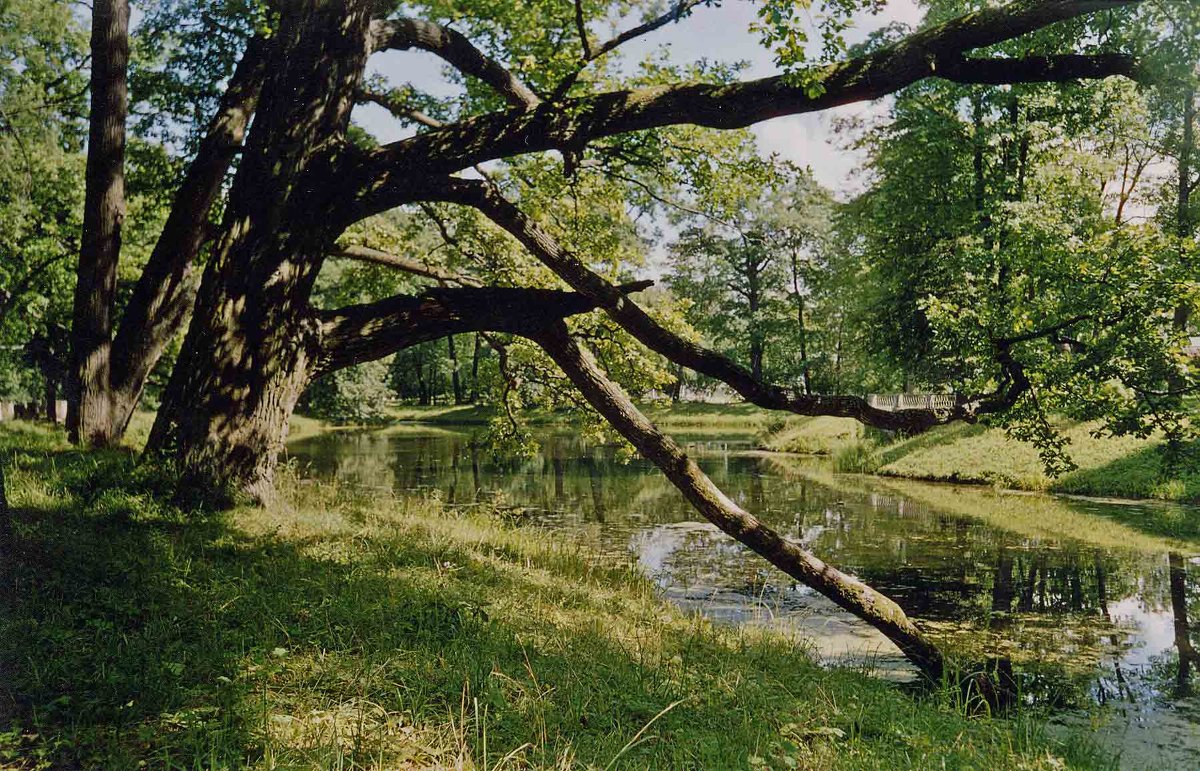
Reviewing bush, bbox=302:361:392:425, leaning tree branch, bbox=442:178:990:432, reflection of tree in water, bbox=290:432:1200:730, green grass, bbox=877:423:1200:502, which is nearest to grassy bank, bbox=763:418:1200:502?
green grass, bbox=877:423:1200:502

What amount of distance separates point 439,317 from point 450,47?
3354mm

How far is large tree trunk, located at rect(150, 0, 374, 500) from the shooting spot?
6.83m

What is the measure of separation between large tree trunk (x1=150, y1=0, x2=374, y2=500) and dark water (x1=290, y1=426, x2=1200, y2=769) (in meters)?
5.35

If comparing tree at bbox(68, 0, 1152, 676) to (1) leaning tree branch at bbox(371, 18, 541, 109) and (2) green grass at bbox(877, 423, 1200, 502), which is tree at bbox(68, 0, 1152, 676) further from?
(2) green grass at bbox(877, 423, 1200, 502)

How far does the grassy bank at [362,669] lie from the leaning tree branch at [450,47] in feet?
17.0

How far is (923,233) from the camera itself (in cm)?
2631

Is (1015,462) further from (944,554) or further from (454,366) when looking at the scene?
(454,366)

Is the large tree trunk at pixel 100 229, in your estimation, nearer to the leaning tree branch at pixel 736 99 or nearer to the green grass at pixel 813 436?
the leaning tree branch at pixel 736 99

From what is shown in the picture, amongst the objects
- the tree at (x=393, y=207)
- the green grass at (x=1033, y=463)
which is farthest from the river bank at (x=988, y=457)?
the tree at (x=393, y=207)

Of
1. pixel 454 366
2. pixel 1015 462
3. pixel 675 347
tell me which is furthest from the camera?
pixel 454 366

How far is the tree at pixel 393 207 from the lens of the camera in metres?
6.34

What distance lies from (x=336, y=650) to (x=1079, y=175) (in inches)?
1203

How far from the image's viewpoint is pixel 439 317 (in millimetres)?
7355

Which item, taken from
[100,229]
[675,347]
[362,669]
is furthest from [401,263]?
[362,669]
